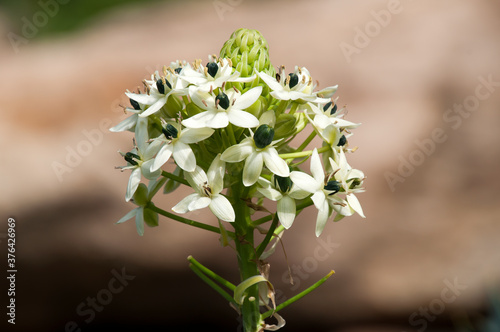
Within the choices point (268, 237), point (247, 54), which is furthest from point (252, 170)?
point (247, 54)

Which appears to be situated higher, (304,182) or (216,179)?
(216,179)

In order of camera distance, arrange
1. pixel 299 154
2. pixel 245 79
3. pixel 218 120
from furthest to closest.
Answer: pixel 299 154
pixel 245 79
pixel 218 120

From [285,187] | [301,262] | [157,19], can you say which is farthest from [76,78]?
[285,187]

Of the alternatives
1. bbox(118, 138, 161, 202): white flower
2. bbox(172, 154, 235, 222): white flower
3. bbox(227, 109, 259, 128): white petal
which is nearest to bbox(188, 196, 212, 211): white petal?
bbox(172, 154, 235, 222): white flower

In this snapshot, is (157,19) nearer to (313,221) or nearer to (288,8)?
(288,8)

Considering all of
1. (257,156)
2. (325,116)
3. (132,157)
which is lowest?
(257,156)

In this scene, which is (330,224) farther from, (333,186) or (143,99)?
(143,99)

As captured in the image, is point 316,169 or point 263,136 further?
point 316,169

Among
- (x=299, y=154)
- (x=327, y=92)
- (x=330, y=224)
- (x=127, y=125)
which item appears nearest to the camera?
(x=299, y=154)
